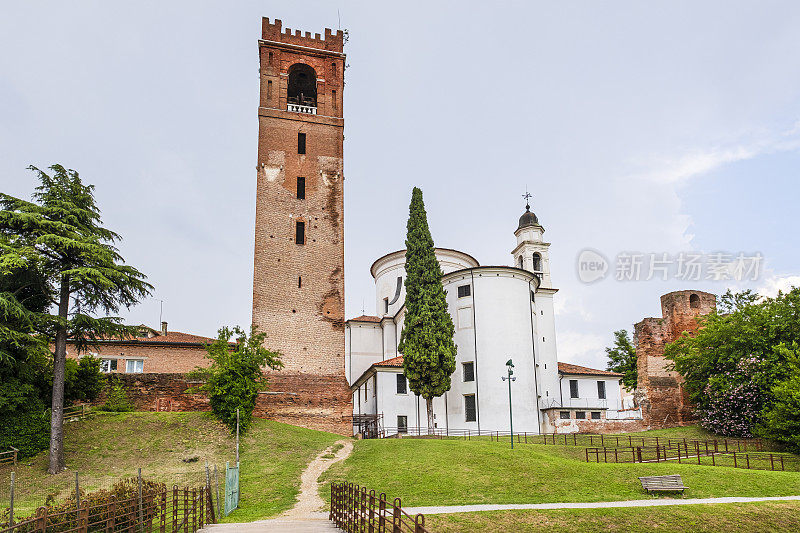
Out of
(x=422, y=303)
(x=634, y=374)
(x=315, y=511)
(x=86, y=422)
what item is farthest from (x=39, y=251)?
(x=634, y=374)

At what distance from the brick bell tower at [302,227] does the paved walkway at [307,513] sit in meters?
5.38

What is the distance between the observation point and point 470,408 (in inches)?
1649

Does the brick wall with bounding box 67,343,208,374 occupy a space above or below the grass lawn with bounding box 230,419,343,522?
above

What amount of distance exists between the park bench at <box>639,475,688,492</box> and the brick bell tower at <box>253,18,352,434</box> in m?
18.4

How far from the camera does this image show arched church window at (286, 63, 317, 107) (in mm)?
43656

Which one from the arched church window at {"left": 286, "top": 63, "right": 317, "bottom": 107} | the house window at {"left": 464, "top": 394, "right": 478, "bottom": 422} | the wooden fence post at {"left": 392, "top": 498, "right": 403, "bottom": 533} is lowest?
the wooden fence post at {"left": 392, "top": 498, "right": 403, "bottom": 533}

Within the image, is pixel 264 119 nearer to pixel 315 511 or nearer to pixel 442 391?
pixel 442 391

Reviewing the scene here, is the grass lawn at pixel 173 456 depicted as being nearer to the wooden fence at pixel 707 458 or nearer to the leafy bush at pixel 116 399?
the leafy bush at pixel 116 399

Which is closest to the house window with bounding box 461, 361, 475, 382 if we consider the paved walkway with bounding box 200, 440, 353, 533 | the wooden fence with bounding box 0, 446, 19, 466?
the paved walkway with bounding box 200, 440, 353, 533

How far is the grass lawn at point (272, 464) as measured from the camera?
864 inches

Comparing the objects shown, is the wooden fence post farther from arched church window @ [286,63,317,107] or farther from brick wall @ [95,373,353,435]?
arched church window @ [286,63,317,107]

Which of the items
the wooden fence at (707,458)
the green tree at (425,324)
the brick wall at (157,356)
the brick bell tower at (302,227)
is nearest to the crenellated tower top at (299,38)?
the brick bell tower at (302,227)

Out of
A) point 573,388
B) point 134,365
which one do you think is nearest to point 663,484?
point 573,388

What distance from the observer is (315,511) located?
20.6 meters
